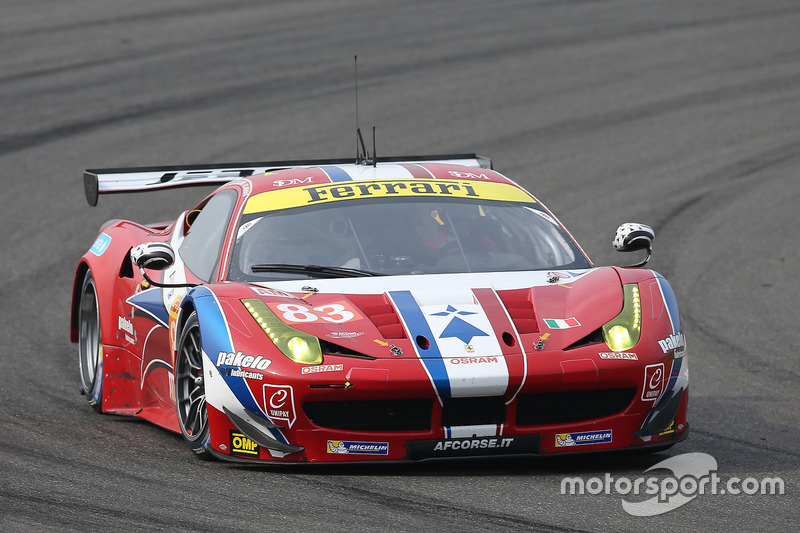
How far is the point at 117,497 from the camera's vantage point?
5141 mm

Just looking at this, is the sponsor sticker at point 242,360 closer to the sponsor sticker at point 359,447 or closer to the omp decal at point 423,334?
the sponsor sticker at point 359,447

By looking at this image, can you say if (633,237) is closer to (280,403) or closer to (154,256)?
(280,403)

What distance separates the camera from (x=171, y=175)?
833 centimetres

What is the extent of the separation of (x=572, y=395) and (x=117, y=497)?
1.78m

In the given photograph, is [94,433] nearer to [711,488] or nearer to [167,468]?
[167,468]

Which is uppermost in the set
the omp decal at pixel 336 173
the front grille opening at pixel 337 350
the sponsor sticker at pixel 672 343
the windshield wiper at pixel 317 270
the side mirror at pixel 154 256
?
the omp decal at pixel 336 173

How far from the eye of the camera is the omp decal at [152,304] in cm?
680

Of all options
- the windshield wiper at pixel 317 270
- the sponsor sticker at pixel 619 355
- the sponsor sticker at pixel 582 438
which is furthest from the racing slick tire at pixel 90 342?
the sponsor sticker at pixel 619 355

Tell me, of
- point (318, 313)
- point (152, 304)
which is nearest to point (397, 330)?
point (318, 313)

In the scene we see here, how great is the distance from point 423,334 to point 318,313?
Answer: 44cm

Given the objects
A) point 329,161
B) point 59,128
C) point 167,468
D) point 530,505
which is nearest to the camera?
point 530,505

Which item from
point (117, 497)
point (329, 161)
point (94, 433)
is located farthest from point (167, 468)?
point (329, 161)

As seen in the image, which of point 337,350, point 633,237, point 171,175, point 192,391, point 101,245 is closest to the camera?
point 337,350

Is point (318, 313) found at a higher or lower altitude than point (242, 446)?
higher
